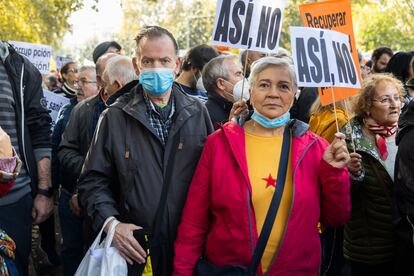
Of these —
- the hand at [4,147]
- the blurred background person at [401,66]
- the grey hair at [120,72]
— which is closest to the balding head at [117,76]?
the grey hair at [120,72]

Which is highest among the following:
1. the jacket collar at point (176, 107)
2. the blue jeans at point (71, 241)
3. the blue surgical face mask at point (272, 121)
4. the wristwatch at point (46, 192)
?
the jacket collar at point (176, 107)

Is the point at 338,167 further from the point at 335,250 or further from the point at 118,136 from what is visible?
the point at 335,250

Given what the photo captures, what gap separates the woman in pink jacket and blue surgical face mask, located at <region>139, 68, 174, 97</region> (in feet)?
1.32

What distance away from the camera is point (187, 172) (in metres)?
3.85

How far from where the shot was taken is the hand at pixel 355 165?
410 centimetres

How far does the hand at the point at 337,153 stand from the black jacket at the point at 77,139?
232 cm

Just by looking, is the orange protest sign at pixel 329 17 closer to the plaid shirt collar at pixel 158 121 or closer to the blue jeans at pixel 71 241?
the plaid shirt collar at pixel 158 121

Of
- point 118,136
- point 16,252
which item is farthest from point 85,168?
point 16,252

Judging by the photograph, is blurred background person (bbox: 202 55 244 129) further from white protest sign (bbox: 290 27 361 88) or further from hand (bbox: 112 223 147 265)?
hand (bbox: 112 223 147 265)

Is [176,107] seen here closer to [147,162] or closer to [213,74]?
[147,162]

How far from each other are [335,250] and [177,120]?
→ 7.43 ft

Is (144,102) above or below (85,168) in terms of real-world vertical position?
above

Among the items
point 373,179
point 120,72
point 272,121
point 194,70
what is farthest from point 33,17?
point 272,121

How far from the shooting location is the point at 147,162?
12.4 feet
